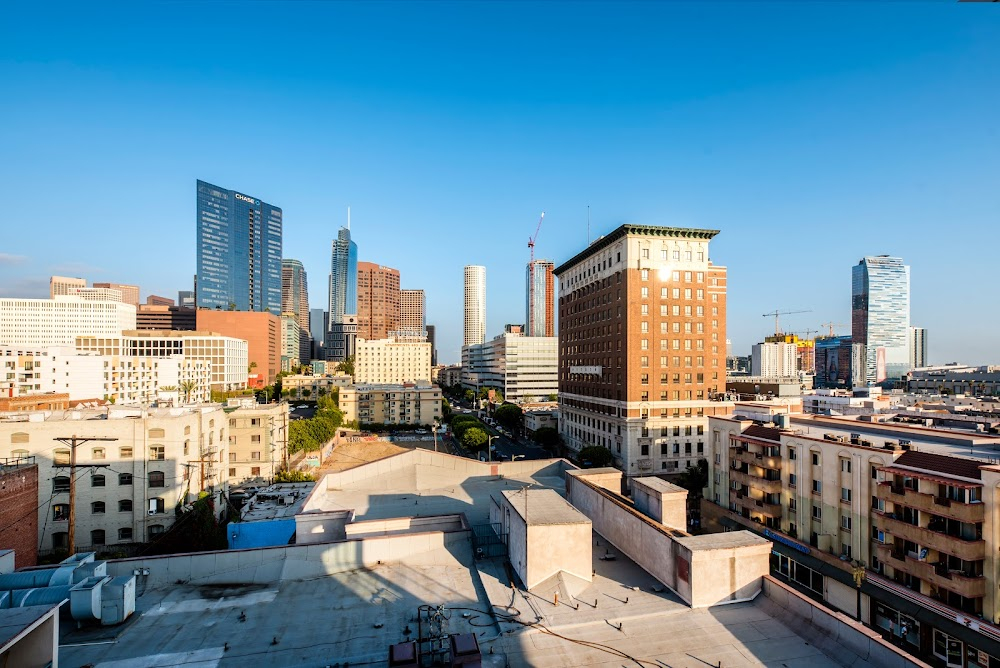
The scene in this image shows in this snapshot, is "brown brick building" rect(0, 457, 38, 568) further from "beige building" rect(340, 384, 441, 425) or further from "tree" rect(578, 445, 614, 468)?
"beige building" rect(340, 384, 441, 425)

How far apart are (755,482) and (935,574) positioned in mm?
19435

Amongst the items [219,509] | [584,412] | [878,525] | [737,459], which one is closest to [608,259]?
[584,412]

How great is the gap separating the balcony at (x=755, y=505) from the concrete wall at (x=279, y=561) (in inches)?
1562

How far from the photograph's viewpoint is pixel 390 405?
133 metres

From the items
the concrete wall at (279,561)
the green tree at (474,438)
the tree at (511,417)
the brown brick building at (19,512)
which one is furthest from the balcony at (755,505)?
the tree at (511,417)

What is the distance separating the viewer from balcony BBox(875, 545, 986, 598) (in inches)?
1234

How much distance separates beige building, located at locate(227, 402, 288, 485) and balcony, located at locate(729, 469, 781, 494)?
60101 millimetres

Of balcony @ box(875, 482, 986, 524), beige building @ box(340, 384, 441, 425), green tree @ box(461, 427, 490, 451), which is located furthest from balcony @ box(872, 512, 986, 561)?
beige building @ box(340, 384, 441, 425)

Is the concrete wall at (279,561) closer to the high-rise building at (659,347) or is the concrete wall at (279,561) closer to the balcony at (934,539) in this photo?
the balcony at (934,539)

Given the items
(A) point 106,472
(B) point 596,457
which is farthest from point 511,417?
(A) point 106,472

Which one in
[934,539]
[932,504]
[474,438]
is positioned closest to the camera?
[934,539]

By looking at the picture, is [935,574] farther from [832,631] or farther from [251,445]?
[251,445]

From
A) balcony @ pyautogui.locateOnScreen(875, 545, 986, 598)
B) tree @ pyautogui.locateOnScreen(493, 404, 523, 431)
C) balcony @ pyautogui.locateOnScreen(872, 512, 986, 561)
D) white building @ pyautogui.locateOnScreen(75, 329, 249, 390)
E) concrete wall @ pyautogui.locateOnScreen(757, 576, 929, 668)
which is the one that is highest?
white building @ pyautogui.locateOnScreen(75, 329, 249, 390)

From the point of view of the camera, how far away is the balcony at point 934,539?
31.5 m
